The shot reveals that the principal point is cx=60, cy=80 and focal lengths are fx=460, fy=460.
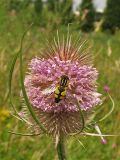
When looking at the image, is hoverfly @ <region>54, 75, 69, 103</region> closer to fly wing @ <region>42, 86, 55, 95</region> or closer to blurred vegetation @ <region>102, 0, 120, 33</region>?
fly wing @ <region>42, 86, 55, 95</region>

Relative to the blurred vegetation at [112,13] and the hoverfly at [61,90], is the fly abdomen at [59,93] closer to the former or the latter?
the hoverfly at [61,90]

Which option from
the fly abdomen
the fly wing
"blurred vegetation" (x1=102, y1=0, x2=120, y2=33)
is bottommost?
"blurred vegetation" (x1=102, y1=0, x2=120, y2=33)

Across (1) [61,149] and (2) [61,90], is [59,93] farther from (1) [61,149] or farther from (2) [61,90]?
(1) [61,149]

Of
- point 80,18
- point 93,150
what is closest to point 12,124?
point 93,150

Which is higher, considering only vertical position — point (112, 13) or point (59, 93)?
point (59, 93)

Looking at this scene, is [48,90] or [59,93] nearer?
[59,93]

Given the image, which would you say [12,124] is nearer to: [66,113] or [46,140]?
[46,140]

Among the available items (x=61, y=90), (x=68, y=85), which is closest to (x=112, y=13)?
(x=68, y=85)

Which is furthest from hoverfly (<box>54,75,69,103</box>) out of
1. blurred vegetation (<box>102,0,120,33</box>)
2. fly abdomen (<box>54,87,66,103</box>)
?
blurred vegetation (<box>102,0,120,33</box>)
